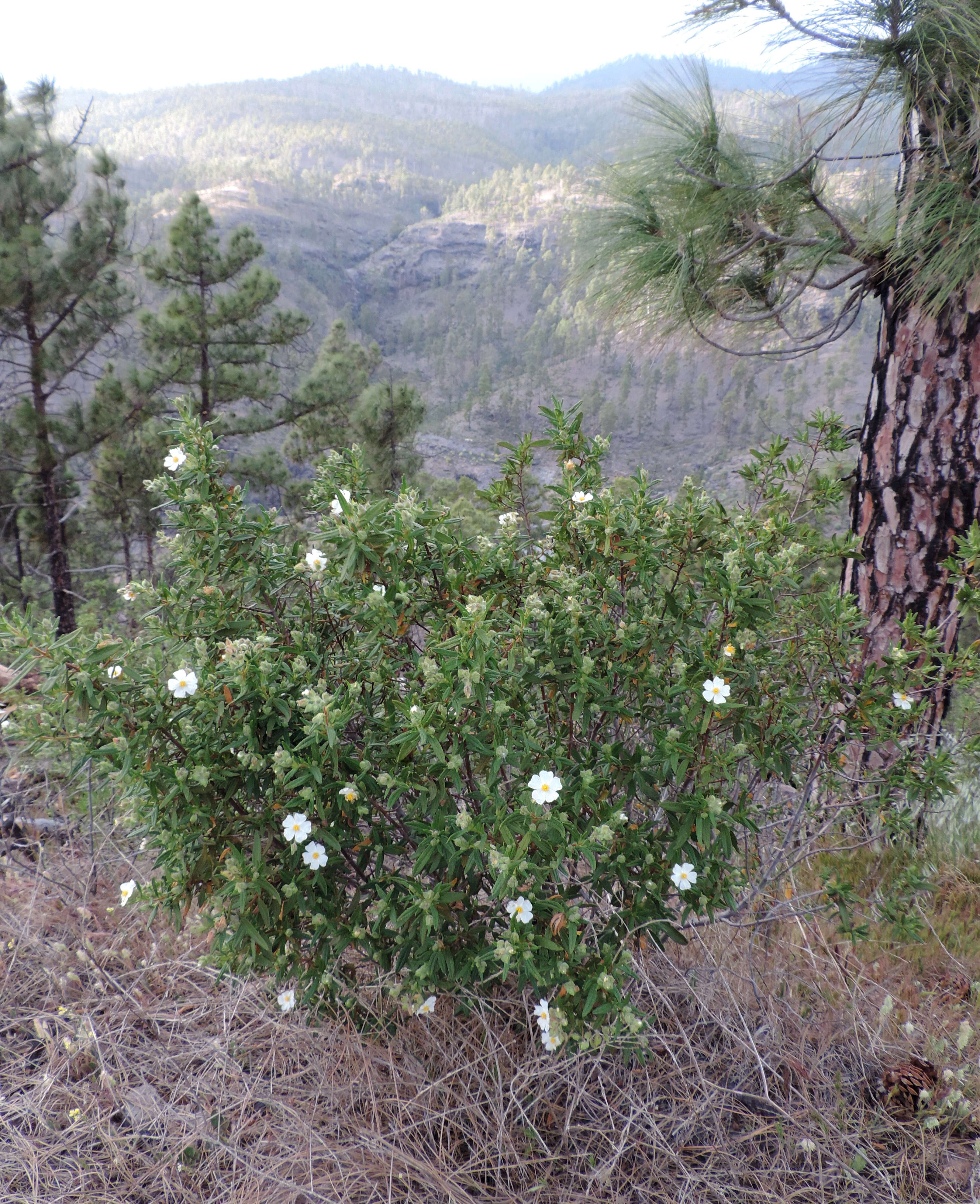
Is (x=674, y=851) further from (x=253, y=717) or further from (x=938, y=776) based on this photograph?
(x=253, y=717)

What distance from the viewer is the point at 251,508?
162cm

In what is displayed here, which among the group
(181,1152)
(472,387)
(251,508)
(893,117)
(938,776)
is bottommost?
(472,387)

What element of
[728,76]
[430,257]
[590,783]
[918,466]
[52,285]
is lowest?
[590,783]

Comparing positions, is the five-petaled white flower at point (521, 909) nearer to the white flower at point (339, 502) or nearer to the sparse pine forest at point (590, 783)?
the sparse pine forest at point (590, 783)

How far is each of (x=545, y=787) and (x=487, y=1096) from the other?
2.84 feet

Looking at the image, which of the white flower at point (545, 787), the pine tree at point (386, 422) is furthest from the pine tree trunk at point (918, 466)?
the pine tree at point (386, 422)

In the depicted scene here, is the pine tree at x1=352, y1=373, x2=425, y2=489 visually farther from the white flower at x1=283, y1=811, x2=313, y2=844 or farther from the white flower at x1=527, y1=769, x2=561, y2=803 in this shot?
the white flower at x1=527, y1=769, x2=561, y2=803

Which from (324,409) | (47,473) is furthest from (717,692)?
(324,409)

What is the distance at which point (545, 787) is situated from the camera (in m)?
1.29

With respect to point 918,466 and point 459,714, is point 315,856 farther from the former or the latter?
point 918,466

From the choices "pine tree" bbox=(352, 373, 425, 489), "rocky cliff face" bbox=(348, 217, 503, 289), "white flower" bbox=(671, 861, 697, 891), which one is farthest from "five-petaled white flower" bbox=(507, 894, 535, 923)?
"rocky cliff face" bbox=(348, 217, 503, 289)

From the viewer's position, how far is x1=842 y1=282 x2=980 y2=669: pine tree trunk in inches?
92.5

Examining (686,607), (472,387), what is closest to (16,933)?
(686,607)

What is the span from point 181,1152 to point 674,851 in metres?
1.31
